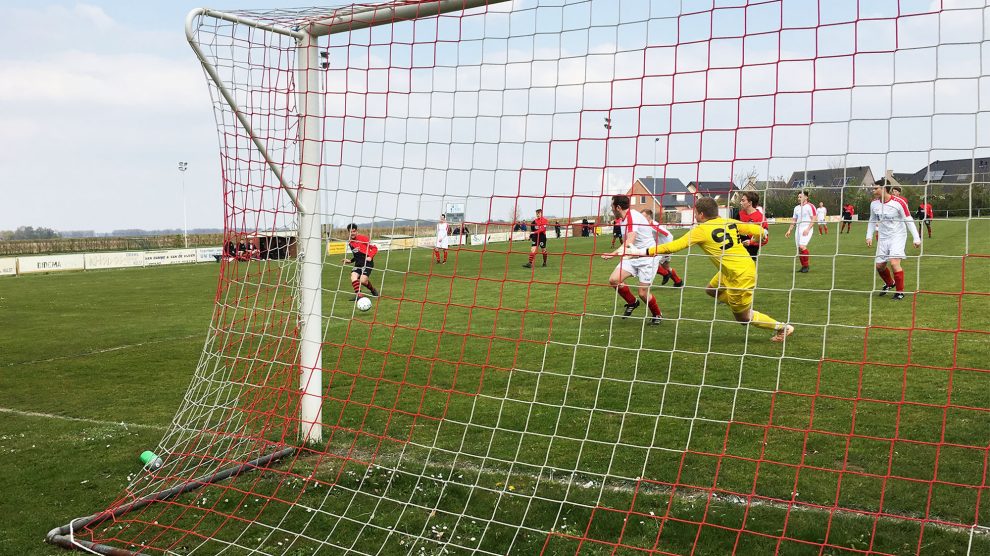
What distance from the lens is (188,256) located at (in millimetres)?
35906

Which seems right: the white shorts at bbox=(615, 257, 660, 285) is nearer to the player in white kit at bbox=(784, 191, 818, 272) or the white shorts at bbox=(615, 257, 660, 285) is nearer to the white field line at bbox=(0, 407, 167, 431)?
the player in white kit at bbox=(784, 191, 818, 272)

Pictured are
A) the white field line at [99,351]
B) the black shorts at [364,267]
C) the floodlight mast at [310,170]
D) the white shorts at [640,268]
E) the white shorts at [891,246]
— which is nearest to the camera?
the floodlight mast at [310,170]

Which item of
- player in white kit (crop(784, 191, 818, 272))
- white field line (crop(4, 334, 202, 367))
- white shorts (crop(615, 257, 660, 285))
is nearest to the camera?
player in white kit (crop(784, 191, 818, 272))

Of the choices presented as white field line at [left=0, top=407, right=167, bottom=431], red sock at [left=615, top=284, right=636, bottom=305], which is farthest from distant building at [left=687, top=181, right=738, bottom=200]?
red sock at [left=615, top=284, right=636, bottom=305]

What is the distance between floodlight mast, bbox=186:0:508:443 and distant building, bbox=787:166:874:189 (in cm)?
285

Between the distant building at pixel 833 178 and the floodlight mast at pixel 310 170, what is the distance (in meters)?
2.85

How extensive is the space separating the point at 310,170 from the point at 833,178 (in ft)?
11.8

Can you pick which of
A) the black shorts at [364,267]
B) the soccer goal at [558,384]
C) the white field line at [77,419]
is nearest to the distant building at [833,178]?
the soccer goal at [558,384]

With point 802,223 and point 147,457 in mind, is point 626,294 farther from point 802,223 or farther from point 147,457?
point 147,457

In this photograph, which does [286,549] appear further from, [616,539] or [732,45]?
[732,45]

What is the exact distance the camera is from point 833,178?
169 inches

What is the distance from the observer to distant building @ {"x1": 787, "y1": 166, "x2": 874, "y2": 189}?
13.5ft

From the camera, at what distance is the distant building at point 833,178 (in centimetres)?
412

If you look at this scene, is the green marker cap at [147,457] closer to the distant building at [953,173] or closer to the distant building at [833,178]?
the distant building at [833,178]
